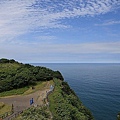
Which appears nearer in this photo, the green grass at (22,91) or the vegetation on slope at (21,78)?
the green grass at (22,91)

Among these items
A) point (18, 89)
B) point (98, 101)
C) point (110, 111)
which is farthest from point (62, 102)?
point (98, 101)

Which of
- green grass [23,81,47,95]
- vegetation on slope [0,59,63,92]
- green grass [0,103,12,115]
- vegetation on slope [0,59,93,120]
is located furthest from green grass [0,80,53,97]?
green grass [0,103,12,115]

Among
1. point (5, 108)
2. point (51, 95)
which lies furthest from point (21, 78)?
point (5, 108)

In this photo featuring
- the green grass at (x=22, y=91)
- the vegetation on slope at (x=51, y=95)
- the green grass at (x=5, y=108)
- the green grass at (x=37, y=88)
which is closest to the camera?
the vegetation on slope at (x=51, y=95)

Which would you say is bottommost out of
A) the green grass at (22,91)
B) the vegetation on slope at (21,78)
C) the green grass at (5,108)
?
the green grass at (5,108)

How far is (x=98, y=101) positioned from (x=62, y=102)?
33.9 meters

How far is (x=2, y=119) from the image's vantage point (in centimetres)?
2502

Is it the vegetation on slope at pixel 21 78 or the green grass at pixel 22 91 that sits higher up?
the vegetation on slope at pixel 21 78

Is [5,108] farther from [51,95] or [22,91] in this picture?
[22,91]

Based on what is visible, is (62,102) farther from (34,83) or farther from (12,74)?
(12,74)

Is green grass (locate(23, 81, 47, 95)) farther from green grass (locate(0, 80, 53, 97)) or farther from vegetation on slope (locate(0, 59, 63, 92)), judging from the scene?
vegetation on slope (locate(0, 59, 63, 92))

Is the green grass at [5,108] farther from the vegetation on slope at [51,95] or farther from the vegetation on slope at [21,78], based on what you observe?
the vegetation on slope at [21,78]

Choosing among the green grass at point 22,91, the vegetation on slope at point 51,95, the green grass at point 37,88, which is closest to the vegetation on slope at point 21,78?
the vegetation on slope at point 51,95

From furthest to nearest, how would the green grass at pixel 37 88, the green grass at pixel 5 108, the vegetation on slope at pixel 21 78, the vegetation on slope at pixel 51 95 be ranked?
the vegetation on slope at pixel 21 78 → the green grass at pixel 37 88 → the green grass at pixel 5 108 → the vegetation on slope at pixel 51 95
